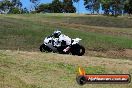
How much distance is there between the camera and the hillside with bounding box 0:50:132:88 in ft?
44.0

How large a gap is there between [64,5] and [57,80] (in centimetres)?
11456

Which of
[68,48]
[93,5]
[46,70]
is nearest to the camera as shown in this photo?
[46,70]

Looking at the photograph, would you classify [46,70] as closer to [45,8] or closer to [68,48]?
[68,48]

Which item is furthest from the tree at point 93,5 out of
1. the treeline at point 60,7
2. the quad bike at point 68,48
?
the quad bike at point 68,48

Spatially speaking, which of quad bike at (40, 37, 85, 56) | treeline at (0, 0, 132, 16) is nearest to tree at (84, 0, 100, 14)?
treeline at (0, 0, 132, 16)

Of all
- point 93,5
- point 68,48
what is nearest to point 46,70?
point 68,48

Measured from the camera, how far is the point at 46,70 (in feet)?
50.5

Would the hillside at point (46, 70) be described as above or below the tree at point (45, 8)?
above

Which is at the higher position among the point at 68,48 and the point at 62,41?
the point at 62,41

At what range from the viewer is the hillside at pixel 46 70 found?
13.4 metres

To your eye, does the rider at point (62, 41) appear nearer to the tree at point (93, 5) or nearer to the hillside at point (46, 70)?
the hillside at point (46, 70)

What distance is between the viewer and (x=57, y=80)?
14.2m

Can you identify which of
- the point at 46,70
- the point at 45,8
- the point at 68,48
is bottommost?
the point at 45,8

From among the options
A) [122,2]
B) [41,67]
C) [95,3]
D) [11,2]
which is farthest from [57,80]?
[11,2]
